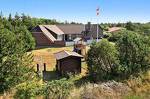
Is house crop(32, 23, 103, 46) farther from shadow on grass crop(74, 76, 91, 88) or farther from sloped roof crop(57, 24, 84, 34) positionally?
shadow on grass crop(74, 76, 91, 88)

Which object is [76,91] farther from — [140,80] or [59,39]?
[59,39]

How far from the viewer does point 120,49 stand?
2598cm

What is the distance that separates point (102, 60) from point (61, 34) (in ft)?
119

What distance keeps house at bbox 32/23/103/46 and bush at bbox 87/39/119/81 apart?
30.8 meters

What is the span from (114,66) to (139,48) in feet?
9.91

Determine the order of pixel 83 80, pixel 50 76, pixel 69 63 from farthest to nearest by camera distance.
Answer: pixel 69 63 → pixel 50 76 → pixel 83 80

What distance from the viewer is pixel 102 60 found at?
24969mm

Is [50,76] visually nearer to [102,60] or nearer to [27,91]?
[102,60]

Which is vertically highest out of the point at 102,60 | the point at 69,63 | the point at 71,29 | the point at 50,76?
the point at 71,29

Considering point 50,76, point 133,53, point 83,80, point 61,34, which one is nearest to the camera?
point 83,80

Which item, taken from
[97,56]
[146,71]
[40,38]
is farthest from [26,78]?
[40,38]

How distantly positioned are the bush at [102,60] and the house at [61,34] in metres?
30.8

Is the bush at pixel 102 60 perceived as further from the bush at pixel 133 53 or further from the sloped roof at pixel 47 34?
the sloped roof at pixel 47 34

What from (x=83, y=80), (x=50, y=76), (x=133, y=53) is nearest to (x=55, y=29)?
(x=50, y=76)
